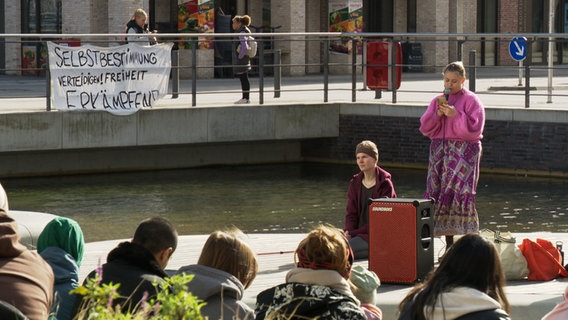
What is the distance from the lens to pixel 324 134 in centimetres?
2252

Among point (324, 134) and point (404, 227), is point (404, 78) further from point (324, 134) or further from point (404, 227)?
point (404, 227)

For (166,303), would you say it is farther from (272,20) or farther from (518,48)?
(272,20)

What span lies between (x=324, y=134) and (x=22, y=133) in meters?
5.52

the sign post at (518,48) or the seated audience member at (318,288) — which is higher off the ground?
the sign post at (518,48)

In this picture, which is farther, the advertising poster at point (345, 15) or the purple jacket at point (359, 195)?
the advertising poster at point (345, 15)

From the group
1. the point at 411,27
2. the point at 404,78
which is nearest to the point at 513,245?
the point at 404,78

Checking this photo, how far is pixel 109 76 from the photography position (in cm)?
2006

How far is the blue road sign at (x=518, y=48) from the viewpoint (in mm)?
23219

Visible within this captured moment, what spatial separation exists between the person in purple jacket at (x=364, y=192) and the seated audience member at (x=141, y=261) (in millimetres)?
3917

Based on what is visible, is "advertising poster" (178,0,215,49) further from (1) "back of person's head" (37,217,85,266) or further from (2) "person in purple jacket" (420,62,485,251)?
(1) "back of person's head" (37,217,85,266)

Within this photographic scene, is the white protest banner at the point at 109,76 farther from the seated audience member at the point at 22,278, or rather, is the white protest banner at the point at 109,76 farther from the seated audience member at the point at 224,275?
the seated audience member at the point at 22,278

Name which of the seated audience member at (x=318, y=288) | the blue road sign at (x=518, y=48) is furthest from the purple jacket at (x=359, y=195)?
the blue road sign at (x=518, y=48)

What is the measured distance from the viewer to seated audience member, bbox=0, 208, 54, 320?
5602 mm

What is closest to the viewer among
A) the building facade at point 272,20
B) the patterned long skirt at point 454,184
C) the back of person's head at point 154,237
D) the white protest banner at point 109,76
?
the back of person's head at point 154,237
